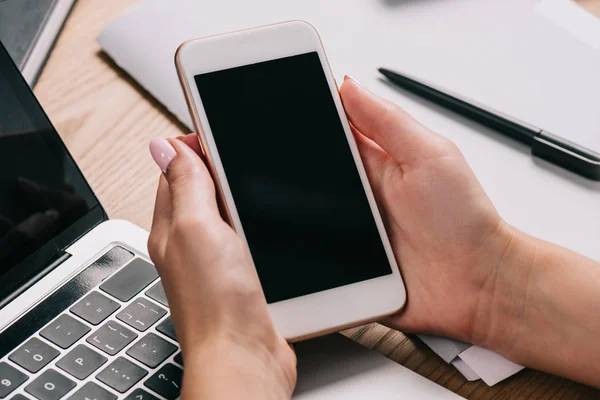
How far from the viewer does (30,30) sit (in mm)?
622

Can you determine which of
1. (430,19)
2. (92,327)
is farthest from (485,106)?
(92,327)

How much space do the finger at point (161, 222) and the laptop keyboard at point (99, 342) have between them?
5 centimetres

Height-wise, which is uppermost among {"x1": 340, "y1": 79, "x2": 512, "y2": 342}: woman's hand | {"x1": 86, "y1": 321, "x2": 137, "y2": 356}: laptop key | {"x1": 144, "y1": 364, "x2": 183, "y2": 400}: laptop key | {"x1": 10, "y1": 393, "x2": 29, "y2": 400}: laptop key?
{"x1": 340, "y1": 79, "x2": 512, "y2": 342}: woman's hand

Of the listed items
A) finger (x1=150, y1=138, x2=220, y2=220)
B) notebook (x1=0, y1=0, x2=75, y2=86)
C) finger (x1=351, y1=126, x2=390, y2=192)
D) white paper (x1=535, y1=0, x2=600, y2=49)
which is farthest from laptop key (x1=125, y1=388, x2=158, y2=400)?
white paper (x1=535, y1=0, x2=600, y2=49)

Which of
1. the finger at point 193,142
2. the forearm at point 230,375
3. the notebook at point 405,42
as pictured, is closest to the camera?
the forearm at point 230,375

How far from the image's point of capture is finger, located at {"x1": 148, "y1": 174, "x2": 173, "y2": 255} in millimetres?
428

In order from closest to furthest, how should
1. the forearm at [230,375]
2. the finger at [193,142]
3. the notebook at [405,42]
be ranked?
the forearm at [230,375]
the finger at [193,142]
the notebook at [405,42]

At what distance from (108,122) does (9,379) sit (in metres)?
0.26

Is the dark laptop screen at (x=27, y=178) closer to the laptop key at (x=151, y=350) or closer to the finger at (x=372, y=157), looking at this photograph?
the laptop key at (x=151, y=350)

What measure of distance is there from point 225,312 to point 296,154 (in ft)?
0.43

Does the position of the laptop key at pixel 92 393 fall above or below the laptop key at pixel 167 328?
below

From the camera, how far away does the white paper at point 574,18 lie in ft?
2.08

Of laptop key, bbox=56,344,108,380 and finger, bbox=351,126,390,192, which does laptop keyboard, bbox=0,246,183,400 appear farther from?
finger, bbox=351,126,390,192

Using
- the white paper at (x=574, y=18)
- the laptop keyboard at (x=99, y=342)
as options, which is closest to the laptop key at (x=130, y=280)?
the laptop keyboard at (x=99, y=342)
